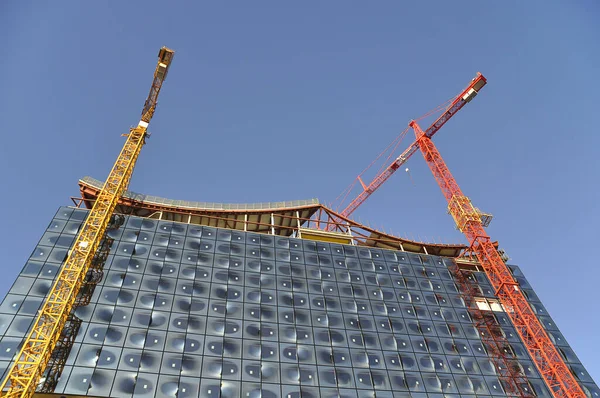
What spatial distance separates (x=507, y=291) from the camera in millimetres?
57406

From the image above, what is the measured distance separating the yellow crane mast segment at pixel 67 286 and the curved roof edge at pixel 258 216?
3.58 metres

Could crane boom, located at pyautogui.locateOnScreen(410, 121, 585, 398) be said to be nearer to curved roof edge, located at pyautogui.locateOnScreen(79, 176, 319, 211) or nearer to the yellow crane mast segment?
curved roof edge, located at pyautogui.locateOnScreen(79, 176, 319, 211)

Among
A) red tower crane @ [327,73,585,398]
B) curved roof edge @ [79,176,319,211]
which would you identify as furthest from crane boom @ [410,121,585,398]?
curved roof edge @ [79,176,319,211]

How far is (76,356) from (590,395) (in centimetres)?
5113

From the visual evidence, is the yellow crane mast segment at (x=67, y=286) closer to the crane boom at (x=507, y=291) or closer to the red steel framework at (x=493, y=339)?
the red steel framework at (x=493, y=339)

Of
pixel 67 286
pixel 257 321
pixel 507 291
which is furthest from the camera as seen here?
pixel 507 291

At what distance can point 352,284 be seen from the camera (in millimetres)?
53469

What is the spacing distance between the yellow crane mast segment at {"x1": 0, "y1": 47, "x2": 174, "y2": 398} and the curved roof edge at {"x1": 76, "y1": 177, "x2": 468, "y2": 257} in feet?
11.8

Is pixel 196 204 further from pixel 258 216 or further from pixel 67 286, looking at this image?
pixel 67 286

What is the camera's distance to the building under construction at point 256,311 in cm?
3834

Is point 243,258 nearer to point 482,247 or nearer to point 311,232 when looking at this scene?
point 311,232

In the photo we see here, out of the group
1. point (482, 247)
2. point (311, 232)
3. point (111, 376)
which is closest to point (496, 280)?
point (482, 247)

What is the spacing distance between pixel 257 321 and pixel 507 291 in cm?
3282

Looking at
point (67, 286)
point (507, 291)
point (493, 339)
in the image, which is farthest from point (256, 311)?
point (507, 291)
